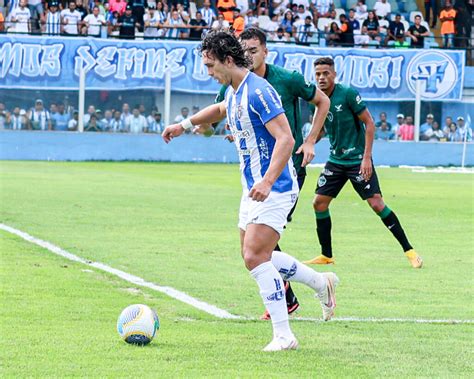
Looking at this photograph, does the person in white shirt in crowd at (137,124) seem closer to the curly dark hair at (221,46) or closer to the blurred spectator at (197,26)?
the blurred spectator at (197,26)

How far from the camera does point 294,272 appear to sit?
8.06 meters

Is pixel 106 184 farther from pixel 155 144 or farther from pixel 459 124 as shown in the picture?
pixel 459 124

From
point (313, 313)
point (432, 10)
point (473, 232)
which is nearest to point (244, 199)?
point (313, 313)

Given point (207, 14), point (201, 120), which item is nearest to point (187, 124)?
point (201, 120)

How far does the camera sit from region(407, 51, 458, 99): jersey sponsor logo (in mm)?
41500

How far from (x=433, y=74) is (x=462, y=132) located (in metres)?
2.43

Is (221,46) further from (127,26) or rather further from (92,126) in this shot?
(127,26)

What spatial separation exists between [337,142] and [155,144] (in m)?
26.2

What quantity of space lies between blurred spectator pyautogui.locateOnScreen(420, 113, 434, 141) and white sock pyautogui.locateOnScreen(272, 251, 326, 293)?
33409 mm

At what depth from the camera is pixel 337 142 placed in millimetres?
12969

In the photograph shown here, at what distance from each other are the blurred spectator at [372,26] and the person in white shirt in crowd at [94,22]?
33.0 ft

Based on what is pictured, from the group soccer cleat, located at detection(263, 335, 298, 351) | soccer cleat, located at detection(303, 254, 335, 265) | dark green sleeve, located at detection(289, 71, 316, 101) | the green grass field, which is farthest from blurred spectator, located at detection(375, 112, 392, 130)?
soccer cleat, located at detection(263, 335, 298, 351)

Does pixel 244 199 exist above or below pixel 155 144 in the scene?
above

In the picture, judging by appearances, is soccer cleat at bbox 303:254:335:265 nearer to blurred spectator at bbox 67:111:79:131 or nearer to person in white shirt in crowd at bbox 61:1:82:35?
blurred spectator at bbox 67:111:79:131
